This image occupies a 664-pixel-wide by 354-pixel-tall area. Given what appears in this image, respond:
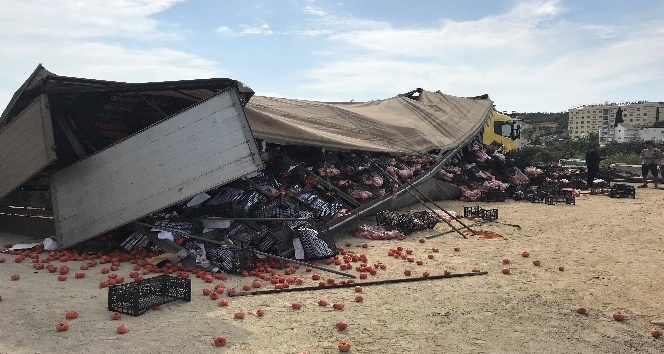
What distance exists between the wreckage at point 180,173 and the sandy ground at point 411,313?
98cm

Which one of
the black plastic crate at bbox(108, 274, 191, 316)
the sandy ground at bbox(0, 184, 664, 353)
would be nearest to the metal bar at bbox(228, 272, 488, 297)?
the sandy ground at bbox(0, 184, 664, 353)

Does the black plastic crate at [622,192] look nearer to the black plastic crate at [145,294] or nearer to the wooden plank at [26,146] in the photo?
the black plastic crate at [145,294]

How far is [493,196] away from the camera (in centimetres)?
1538

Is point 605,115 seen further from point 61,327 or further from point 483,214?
point 61,327

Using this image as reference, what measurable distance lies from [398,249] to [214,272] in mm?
3316

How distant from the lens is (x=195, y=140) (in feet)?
25.7

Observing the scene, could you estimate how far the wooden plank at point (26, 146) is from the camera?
27.9 feet

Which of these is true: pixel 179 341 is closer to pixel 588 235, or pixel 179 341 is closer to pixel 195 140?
pixel 195 140

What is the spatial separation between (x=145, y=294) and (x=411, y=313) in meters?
3.04

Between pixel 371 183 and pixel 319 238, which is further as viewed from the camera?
pixel 371 183

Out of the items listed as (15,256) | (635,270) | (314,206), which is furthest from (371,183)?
(15,256)

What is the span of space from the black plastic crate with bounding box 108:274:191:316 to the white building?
297 feet

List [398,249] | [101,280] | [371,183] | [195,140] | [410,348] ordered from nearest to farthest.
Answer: [410,348] → [101,280] → [195,140] → [398,249] → [371,183]

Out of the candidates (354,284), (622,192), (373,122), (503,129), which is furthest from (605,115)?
(354,284)
